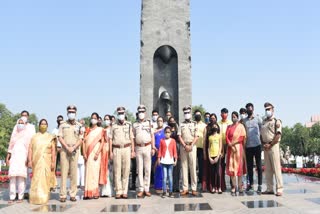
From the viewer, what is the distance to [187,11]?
1125 centimetres

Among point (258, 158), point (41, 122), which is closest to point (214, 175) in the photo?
point (258, 158)

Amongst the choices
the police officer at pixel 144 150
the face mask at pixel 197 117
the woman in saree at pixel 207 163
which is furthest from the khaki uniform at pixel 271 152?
Answer: the police officer at pixel 144 150

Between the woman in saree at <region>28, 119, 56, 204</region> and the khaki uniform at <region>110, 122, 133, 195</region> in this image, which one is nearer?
the woman in saree at <region>28, 119, 56, 204</region>

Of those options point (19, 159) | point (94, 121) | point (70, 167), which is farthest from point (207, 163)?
point (19, 159)

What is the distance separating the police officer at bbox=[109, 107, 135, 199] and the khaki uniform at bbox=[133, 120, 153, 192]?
0.53ft

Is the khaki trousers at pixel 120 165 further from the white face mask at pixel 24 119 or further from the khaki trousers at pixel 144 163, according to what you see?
the white face mask at pixel 24 119

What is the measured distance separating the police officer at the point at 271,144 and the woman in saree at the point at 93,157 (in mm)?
3671

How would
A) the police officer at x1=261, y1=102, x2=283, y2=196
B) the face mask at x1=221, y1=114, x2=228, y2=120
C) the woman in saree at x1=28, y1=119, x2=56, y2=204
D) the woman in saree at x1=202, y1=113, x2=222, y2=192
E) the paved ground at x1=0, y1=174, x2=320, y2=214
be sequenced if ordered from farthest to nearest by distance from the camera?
the face mask at x1=221, y1=114, x2=228, y2=120 < the woman in saree at x1=202, y1=113, x2=222, y2=192 < the police officer at x1=261, y1=102, x2=283, y2=196 < the woman in saree at x1=28, y1=119, x2=56, y2=204 < the paved ground at x1=0, y1=174, x2=320, y2=214

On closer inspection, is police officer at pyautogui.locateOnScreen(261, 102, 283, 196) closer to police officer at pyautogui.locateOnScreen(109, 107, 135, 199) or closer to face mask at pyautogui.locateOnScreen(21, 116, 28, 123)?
police officer at pyautogui.locateOnScreen(109, 107, 135, 199)

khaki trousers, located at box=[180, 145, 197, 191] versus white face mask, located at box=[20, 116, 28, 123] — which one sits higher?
white face mask, located at box=[20, 116, 28, 123]

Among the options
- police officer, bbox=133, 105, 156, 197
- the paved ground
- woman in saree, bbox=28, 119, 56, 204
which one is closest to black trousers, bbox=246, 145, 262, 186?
the paved ground

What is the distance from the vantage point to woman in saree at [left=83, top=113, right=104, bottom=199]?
23.4 feet

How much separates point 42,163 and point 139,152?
81.2 inches

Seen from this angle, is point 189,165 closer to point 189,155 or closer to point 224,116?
point 189,155
